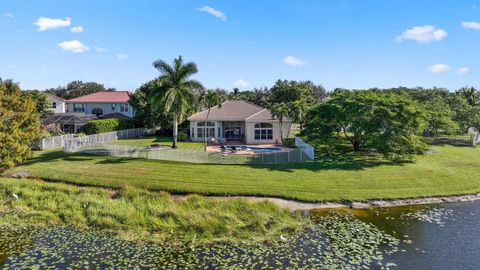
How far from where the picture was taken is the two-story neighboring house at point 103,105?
67438 millimetres

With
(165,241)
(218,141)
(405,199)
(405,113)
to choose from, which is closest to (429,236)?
(405,199)

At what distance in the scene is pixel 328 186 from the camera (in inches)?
1024

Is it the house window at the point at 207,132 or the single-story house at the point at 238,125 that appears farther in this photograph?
the house window at the point at 207,132

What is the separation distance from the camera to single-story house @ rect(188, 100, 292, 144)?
155 feet

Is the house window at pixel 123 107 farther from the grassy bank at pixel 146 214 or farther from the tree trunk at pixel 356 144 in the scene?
the tree trunk at pixel 356 144

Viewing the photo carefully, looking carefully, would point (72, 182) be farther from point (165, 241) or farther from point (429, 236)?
point (429, 236)

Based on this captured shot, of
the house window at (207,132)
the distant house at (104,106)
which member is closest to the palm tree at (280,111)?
the house window at (207,132)

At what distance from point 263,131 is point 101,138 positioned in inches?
815

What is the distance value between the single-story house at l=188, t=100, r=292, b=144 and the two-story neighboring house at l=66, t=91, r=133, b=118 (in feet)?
73.2

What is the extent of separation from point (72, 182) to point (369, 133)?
2610 cm

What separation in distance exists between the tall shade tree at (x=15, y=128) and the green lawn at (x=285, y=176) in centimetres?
119

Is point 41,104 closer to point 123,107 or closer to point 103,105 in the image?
point 103,105

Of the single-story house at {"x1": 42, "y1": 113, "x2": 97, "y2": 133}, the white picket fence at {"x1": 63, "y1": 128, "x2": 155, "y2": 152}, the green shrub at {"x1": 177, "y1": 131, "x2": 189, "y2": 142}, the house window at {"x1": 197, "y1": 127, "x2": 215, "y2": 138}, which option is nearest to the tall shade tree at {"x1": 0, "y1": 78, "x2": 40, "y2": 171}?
the white picket fence at {"x1": 63, "y1": 128, "x2": 155, "y2": 152}

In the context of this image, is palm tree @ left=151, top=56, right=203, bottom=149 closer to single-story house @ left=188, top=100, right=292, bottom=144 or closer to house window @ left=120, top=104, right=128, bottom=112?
single-story house @ left=188, top=100, right=292, bottom=144
